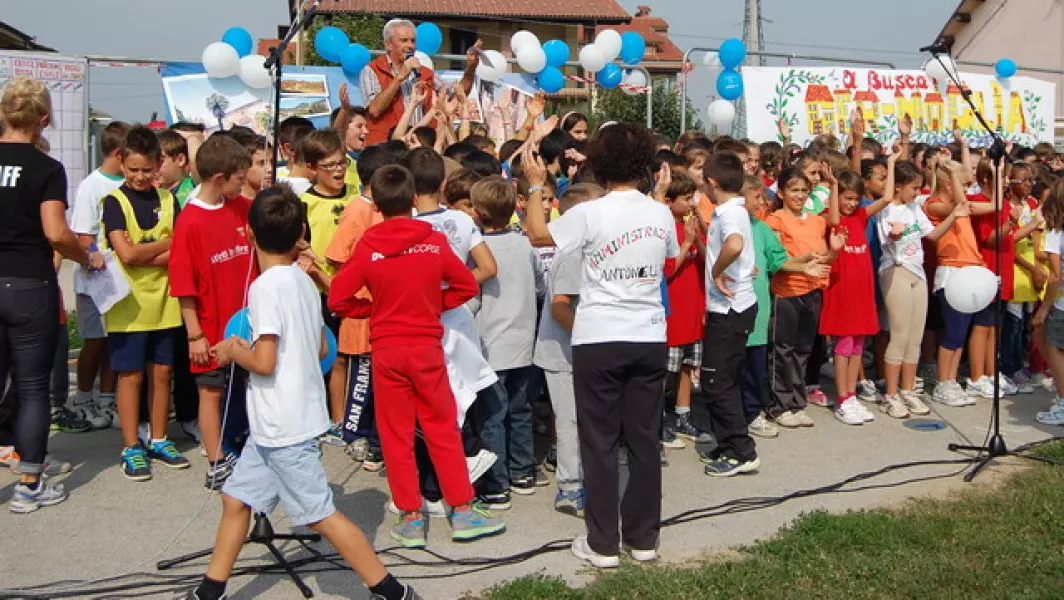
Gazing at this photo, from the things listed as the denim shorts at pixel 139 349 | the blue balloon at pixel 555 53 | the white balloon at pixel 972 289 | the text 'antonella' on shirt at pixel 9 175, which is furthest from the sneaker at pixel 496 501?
the blue balloon at pixel 555 53

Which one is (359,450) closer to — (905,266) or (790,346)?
(790,346)

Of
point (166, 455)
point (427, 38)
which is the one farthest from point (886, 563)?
point (427, 38)

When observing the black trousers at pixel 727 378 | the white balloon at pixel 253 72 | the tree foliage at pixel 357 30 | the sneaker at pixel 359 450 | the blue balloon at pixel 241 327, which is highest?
the tree foliage at pixel 357 30

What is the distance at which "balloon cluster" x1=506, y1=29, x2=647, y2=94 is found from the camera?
12.2 m

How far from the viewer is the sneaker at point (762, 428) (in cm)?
717

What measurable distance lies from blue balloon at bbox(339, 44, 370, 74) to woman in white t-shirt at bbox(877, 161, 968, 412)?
5.67 meters

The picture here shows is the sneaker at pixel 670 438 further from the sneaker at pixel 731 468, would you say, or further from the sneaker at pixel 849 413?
the sneaker at pixel 849 413

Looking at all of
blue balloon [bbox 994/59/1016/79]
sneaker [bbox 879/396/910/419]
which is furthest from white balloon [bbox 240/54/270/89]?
blue balloon [bbox 994/59/1016/79]

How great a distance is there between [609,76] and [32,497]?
9.49 m

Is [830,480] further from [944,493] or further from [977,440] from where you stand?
[977,440]

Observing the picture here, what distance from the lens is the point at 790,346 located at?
738cm

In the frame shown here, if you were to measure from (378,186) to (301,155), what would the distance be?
1594 millimetres

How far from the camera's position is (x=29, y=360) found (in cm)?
545

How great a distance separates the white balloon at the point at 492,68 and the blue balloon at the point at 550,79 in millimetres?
643
